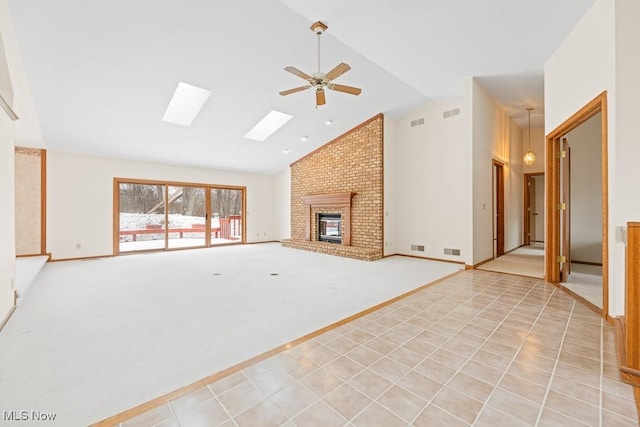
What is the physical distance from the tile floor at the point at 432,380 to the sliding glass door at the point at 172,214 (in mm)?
6564

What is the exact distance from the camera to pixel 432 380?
1.73 meters

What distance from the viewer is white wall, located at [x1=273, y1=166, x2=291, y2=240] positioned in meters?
9.18

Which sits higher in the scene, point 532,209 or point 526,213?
point 532,209

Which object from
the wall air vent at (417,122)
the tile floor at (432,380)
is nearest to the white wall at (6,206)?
the tile floor at (432,380)

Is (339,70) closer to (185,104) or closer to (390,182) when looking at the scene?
(185,104)

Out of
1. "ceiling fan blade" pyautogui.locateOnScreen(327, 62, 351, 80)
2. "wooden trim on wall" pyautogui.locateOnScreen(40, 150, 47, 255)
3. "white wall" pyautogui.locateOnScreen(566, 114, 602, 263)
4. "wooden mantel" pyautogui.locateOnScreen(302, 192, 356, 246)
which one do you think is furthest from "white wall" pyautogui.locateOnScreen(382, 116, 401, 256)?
"wooden trim on wall" pyautogui.locateOnScreen(40, 150, 47, 255)

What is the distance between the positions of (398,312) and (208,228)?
6639mm

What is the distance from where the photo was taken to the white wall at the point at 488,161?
5.11 meters

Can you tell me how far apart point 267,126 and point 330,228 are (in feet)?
10.5

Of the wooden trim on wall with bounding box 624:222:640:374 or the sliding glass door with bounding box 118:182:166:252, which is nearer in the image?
A: the wooden trim on wall with bounding box 624:222:640:374

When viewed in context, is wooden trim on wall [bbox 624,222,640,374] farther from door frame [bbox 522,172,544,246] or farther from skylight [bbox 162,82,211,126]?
door frame [bbox 522,172,544,246]

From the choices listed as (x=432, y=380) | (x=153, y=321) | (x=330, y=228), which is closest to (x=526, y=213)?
(x=330, y=228)

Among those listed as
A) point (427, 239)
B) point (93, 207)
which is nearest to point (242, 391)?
point (427, 239)

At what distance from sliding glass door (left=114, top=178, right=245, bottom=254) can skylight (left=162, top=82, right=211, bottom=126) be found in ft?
7.81
